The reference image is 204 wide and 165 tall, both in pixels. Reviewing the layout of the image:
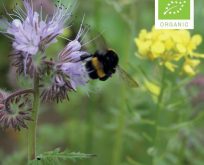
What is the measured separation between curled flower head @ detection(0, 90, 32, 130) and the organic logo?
0.59 metres

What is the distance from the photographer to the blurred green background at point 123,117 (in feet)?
6.53

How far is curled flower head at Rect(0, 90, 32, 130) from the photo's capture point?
136cm

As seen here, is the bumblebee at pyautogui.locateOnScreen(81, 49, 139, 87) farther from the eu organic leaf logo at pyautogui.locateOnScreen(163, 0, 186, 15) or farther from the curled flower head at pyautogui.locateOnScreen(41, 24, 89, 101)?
the eu organic leaf logo at pyautogui.locateOnScreen(163, 0, 186, 15)

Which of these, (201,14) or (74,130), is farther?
(74,130)

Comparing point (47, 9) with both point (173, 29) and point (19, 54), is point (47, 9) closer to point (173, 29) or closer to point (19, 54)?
point (173, 29)

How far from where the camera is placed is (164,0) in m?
1.80

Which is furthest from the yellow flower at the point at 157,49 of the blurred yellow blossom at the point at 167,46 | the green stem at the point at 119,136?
the green stem at the point at 119,136

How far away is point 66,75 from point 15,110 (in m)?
0.15

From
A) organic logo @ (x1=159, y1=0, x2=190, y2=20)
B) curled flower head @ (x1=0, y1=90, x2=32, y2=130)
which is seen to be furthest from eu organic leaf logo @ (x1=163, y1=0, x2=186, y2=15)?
curled flower head @ (x1=0, y1=90, x2=32, y2=130)

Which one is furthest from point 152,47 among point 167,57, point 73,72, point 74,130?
point 74,130

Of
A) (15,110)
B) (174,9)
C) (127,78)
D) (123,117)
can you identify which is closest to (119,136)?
(123,117)

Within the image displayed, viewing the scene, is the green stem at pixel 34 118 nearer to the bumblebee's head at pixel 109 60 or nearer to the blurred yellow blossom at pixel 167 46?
the bumblebee's head at pixel 109 60

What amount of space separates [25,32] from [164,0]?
603 millimetres

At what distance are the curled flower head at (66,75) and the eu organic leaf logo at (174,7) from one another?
18.8 inches
